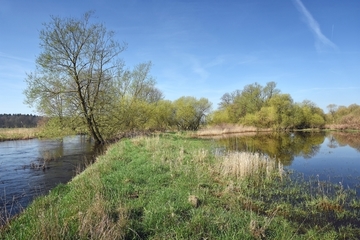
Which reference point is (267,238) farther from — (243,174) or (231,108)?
(231,108)

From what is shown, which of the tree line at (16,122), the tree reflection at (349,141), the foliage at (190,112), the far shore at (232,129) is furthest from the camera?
the tree line at (16,122)

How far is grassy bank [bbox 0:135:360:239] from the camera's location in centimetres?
496

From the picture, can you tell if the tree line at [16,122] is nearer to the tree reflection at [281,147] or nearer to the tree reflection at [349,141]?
the tree reflection at [281,147]

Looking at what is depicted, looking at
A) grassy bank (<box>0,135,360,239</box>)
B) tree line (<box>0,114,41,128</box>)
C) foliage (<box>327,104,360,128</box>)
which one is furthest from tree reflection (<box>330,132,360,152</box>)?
tree line (<box>0,114,41,128</box>)

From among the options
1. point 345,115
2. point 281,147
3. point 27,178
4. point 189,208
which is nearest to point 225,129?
point 281,147

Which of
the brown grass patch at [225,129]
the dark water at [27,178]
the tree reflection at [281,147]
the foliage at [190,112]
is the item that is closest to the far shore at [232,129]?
the brown grass patch at [225,129]

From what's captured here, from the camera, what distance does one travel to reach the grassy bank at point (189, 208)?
4.96 metres

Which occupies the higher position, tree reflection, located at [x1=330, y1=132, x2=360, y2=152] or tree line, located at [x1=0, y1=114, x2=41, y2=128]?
tree line, located at [x1=0, y1=114, x2=41, y2=128]

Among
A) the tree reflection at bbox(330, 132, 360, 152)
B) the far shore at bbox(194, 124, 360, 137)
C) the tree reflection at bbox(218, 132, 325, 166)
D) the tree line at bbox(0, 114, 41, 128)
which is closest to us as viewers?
the tree reflection at bbox(218, 132, 325, 166)

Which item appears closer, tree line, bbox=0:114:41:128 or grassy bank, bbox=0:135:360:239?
grassy bank, bbox=0:135:360:239

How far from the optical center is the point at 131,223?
5301mm

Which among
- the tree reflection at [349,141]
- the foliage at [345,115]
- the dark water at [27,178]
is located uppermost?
the foliage at [345,115]

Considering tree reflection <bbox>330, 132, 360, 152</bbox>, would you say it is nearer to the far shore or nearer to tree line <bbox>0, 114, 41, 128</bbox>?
the far shore

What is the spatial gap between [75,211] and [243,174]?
7.03 metres
